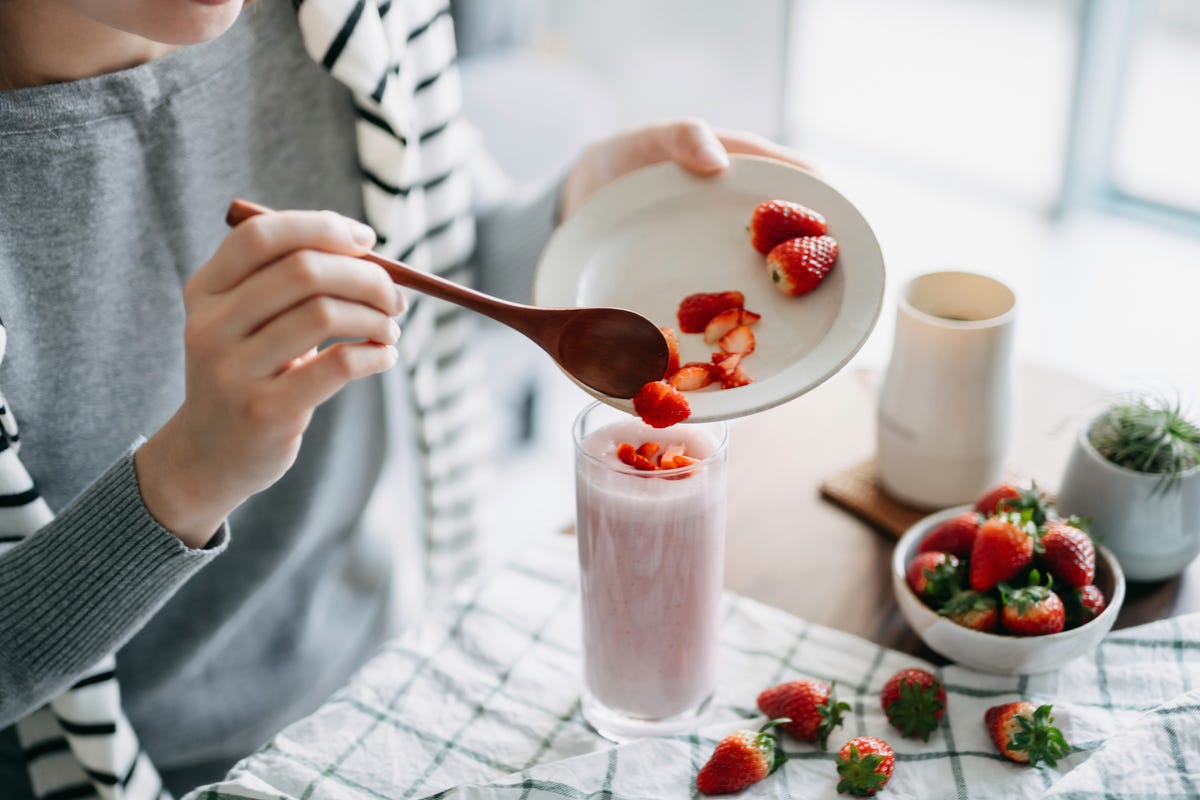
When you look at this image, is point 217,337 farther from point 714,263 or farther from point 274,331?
point 714,263

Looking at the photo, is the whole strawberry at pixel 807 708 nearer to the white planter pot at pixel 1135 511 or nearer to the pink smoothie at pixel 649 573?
the pink smoothie at pixel 649 573

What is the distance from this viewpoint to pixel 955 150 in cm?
356

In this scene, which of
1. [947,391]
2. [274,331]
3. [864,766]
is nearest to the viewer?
[274,331]

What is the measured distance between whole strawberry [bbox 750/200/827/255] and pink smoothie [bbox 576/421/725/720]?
18 cm

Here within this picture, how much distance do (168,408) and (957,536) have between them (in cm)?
71

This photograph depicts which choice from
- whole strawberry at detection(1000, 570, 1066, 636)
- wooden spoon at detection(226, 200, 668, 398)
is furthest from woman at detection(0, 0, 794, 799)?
whole strawberry at detection(1000, 570, 1066, 636)

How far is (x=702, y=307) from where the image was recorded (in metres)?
0.88

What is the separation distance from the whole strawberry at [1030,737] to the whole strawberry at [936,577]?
11 cm

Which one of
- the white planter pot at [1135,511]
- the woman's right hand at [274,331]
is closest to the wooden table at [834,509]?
the white planter pot at [1135,511]

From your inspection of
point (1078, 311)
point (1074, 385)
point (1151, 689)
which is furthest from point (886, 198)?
point (1151, 689)

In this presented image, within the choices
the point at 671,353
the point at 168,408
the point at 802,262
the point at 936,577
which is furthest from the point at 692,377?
the point at 168,408

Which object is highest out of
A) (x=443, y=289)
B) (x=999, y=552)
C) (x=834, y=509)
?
(x=443, y=289)

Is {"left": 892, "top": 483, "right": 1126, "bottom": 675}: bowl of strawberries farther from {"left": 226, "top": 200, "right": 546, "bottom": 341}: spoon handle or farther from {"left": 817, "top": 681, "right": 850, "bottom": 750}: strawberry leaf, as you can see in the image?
{"left": 226, "top": 200, "right": 546, "bottom": 341}: spoon handle

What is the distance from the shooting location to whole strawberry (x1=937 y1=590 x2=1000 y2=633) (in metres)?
0.83
